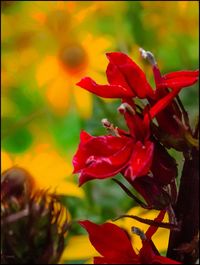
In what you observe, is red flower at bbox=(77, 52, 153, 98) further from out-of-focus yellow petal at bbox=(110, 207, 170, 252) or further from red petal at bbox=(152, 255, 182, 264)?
out-of-focus yellow petal at bbox=(110, 207, 170, 252)

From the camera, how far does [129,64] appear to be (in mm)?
333

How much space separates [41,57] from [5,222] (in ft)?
1.06

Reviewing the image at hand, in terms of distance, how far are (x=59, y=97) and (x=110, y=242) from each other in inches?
21.8

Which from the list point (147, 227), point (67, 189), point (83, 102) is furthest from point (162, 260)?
point (83, 102)

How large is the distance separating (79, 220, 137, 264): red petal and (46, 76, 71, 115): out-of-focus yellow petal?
1.80 feet

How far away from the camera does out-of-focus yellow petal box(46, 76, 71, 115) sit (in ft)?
2.88

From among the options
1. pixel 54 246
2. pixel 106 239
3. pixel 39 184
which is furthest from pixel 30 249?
pixel 106 239

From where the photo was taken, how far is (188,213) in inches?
12.9

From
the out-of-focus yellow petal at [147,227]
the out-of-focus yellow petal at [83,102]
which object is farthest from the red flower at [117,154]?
the out-of-focus yellow petal at [83,102]

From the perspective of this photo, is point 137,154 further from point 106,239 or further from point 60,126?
point 60,126

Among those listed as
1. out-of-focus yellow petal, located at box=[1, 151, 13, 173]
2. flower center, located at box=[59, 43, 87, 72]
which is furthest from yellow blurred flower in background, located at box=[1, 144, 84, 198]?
flower center, located at box=[59, 43, 87, 72]

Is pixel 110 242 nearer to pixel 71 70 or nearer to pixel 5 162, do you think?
pixel 5 162

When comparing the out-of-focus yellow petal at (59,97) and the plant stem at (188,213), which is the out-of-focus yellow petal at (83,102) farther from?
the plant stem at (188,213)

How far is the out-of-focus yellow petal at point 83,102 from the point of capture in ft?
2.83
